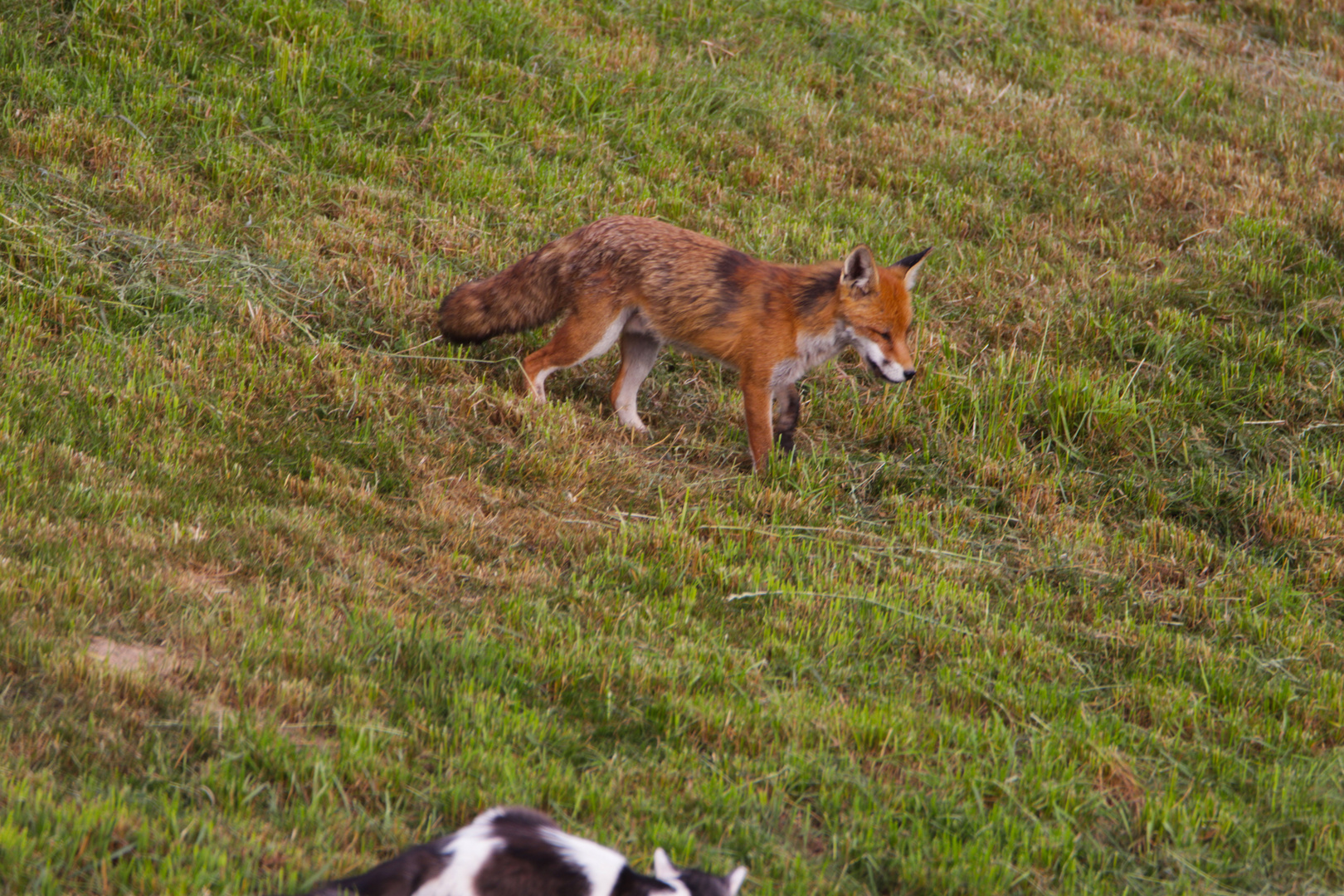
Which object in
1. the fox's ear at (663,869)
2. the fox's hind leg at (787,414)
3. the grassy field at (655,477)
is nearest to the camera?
the fox's ear at (663,869)

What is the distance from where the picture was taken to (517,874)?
11.7 ft

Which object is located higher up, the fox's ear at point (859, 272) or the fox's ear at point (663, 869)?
the fox's ear at point (859, 272)

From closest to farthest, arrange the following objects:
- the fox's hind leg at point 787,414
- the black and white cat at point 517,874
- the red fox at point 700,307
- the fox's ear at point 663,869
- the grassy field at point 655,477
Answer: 1. the black and white cat at point 517,874
2. the fox's ear at point 663,869
3. the grassy field at point 655,477
4. the red fox at point 700,307
5. the fox's hind leg at point 787,414

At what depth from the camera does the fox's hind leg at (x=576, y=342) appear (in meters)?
7.88

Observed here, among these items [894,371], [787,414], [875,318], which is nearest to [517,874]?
[894,371]

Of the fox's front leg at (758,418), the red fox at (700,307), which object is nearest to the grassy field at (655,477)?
the fox's front leg at (758,418)

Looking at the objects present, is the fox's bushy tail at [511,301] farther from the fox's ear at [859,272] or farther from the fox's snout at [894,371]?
the fox's snout at [894,371]

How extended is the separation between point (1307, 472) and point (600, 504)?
470cm

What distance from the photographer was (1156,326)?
32.0 feet

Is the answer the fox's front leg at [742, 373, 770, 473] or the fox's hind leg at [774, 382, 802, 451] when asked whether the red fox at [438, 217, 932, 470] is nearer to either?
the fox's front leg at [742, 373, 770, 473]

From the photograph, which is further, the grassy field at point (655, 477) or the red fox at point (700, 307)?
the red fox at point (700, 307)

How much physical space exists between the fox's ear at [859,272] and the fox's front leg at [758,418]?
33.1 inches

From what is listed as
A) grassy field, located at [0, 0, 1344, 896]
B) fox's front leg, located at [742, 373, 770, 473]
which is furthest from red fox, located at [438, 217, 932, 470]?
grassy field, located at [0, 0, 1344, 896]

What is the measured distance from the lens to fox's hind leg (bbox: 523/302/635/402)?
788 cm
